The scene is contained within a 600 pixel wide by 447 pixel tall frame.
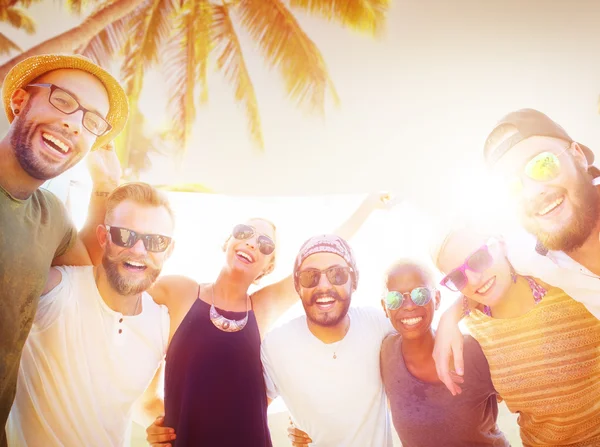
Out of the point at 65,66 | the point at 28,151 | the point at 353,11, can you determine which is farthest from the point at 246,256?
the point at 353,11

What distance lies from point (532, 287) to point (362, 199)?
4.30 ft

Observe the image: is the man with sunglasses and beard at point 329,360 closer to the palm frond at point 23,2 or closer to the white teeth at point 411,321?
the white teeth at point 411,321

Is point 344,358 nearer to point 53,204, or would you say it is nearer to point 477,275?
point 477,275

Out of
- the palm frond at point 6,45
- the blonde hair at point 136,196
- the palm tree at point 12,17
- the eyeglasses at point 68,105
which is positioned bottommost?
the blonde hair at point 136,196

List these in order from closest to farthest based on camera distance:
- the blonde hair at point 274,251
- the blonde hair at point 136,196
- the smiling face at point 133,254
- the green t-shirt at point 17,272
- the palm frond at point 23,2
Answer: the green t-shirt at point 17,272, the smiling face at point 133,254, the blonde hair at point 136,196, the blonde hair at point 274,251, the palm frond at point 23,2

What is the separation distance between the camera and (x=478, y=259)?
2.08 metres

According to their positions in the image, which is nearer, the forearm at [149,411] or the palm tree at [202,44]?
the forearm at [149,411]

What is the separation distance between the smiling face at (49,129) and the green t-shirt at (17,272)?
211 millimetres

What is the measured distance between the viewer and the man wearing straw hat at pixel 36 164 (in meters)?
1.82

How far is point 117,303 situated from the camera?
217 centimetres

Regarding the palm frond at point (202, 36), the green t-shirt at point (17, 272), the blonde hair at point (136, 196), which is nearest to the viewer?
the green t-shirt at point (17, 272)

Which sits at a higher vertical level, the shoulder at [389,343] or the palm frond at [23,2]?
the palm frond at [23,2]

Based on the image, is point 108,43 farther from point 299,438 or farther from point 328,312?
point 299,438

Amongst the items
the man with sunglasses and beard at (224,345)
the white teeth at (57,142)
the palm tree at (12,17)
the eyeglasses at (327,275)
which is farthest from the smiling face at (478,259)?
the palm tree at (12,17)
